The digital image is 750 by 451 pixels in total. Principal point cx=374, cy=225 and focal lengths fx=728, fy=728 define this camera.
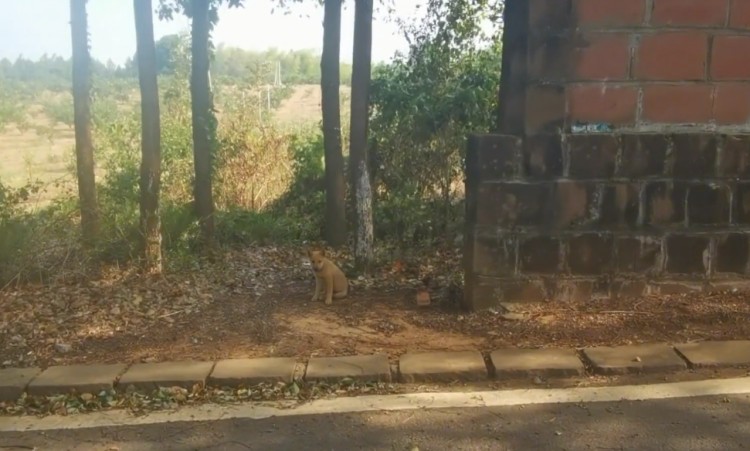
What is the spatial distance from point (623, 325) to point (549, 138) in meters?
1.26

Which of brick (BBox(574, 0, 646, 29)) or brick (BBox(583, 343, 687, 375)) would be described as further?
brick (BBox(574, 0, 646, 29))

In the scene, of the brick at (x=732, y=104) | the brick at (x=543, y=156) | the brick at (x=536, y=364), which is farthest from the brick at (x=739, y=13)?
the brick at (x=536, y=364)

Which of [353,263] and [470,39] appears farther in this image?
[470,39]

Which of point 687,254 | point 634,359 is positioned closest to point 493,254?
point 634,359

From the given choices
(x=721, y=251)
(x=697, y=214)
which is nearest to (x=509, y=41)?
(x=697, y=214)

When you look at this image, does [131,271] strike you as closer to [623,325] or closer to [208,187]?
[208,187]

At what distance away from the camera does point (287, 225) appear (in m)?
8.58

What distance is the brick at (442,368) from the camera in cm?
394

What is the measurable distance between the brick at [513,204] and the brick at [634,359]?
0.95 meters

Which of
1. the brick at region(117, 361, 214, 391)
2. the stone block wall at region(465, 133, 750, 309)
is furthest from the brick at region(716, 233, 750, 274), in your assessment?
the brick at region(117, 361, 214, 391)

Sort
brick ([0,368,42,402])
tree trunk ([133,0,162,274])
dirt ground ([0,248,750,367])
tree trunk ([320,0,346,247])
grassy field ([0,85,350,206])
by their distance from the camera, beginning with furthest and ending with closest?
1. grassy field ([0,85,350,206])
2. tree trunk ([320,0,346,247])
3. tree trunk ([133,0,162,274])
4. dirt ground ([0,248,750,367])
5. brick ([0,368,42,402])

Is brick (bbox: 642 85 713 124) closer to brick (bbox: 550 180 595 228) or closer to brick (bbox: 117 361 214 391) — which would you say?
brick (bbox: 550 180 595 228)

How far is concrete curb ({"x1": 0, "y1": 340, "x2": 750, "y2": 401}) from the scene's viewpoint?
389 centimetres

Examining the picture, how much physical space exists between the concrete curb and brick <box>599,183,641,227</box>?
0.90m
